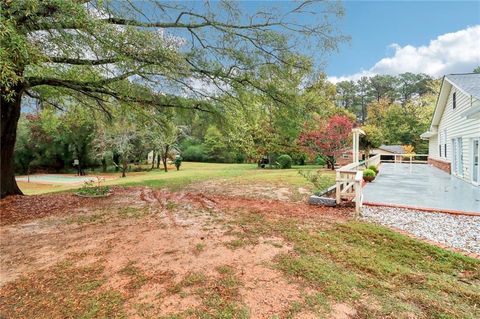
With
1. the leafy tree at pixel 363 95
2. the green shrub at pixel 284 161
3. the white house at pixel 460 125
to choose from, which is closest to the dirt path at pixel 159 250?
the white house at pixel 460 125

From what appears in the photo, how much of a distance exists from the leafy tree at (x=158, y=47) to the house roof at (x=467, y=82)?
6520 millimetres

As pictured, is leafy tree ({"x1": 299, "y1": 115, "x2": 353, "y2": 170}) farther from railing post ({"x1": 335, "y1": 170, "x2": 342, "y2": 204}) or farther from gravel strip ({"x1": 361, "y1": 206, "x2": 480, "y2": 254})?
gravel strip ({"x1": 361, "y1": 206, "x2": 480, "y2": 254})

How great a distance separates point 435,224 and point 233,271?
174 inches

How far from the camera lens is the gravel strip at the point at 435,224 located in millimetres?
4461

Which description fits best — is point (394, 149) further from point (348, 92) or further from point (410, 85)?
point (348, 92)

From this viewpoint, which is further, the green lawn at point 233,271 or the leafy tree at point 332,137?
the leafy tree at point 332,137

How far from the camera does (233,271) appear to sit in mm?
3252

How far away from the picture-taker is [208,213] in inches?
242

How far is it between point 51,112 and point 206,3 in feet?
27.8

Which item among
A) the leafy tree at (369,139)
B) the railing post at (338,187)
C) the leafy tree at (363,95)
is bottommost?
the railing post at (338,187)

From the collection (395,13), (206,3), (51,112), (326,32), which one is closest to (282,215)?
(326,32)

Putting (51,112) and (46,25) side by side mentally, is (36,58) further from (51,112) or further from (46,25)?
(51,112)

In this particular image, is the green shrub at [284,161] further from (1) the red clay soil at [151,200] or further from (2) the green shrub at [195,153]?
(1) the red clay soil at [151,200]

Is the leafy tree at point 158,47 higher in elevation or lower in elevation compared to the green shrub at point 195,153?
higher
